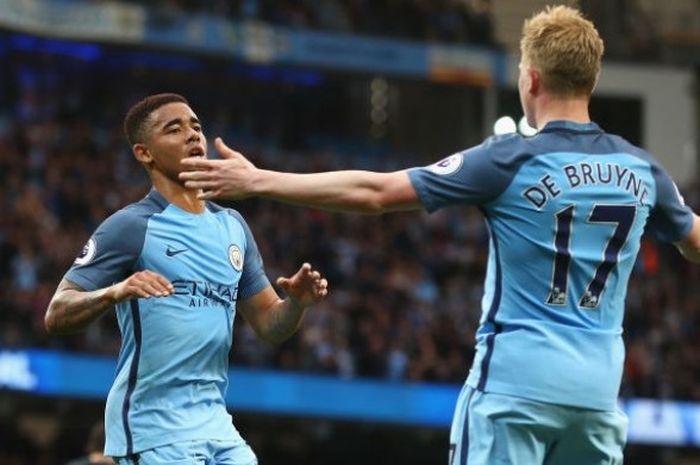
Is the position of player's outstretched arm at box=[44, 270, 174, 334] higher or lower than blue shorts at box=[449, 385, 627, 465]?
higher

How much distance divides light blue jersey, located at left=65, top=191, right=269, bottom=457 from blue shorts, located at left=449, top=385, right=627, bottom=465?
145cm

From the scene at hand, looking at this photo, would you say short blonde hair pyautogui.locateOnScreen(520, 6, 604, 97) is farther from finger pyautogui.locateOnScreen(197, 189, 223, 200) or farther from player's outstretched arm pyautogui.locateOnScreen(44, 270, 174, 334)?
player's outstretched arm pyautogui.locateOnScreen(44, 270, 174, 334)

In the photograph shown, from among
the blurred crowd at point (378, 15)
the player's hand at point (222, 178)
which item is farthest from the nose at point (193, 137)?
the blurred crowd at point (378, 15)

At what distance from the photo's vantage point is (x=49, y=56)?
102 ft

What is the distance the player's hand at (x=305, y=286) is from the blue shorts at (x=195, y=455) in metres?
0.67

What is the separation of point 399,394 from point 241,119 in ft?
42.0

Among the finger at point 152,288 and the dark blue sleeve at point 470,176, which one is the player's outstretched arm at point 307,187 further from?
the finger at point 152,288

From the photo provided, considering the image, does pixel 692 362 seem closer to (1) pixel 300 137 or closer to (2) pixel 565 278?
(1) pixel 300 137

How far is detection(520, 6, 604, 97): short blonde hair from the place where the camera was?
18.3 ft

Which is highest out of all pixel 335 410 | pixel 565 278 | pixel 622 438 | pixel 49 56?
pixel 49 56

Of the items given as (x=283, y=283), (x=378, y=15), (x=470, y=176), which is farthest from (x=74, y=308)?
(x=378, y=15)

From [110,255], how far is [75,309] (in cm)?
31

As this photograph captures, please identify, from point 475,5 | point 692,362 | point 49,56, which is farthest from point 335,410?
point 475,5

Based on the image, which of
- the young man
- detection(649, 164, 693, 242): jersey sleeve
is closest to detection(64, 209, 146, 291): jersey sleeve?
the young man
